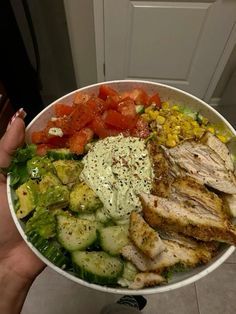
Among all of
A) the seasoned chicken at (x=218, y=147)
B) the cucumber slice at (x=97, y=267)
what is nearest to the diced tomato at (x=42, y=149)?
the cucumber slice at (x=97, y=267)

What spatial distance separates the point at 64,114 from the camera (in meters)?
1.34

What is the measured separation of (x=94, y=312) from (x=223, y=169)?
4.61 ft

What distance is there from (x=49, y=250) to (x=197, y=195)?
57cm

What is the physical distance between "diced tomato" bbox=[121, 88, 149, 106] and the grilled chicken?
700 millimetres

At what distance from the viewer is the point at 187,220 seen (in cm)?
99

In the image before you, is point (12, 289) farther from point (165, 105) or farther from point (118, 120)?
point (165, 105)

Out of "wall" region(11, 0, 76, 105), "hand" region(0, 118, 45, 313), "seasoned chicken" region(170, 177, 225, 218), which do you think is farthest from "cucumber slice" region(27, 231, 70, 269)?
"wall" region(11, 0, 76, 105)

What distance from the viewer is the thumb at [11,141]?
1.22 meters

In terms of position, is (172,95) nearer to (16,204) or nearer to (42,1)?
(16,204)

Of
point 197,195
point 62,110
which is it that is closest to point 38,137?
point 62,110

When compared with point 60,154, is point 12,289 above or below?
below

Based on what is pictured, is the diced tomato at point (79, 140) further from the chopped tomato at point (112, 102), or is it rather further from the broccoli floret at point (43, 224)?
the broccoli floret at point (43, 224)

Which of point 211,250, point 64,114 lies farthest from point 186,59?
point 211,250

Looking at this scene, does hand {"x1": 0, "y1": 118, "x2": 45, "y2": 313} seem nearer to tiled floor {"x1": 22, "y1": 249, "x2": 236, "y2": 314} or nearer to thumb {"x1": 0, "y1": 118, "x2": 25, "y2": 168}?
thumb {"x1": 0, "y1": 118, "x2": 25, "y2": 168}
